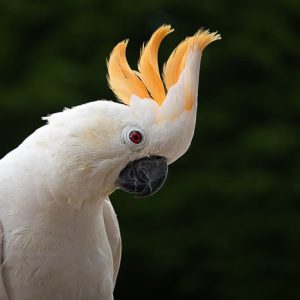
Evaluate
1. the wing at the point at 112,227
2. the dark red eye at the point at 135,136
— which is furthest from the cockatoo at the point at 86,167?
the wing at the point at 112,227

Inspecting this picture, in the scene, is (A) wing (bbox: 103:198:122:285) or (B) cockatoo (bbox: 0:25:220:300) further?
(A) wing (bbox: 103:198:122:285)

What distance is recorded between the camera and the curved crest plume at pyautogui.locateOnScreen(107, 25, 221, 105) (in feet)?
10.1

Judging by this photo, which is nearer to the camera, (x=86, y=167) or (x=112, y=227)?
(x=86, y=167)

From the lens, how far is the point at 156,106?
305 centimetres

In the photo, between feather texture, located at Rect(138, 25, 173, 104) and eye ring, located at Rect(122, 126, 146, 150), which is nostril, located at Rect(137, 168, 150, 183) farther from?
feather texture, located at Rect(138, 25, 173, 104)

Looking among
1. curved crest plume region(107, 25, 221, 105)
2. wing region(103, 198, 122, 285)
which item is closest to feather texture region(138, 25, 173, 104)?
curved crest plume region(107, 25, 221, 105)

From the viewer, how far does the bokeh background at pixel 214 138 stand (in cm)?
594

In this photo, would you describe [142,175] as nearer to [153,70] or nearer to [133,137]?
[133,137]

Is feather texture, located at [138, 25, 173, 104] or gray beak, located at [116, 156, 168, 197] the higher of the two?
feather texture, located at [138, 25, 173, 104]

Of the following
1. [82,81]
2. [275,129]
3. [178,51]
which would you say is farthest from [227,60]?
[178,51]

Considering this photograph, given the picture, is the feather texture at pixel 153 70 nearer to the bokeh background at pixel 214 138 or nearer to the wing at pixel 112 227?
the wing at pixel 112 227

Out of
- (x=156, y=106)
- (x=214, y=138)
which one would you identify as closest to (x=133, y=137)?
(x=156, y=106)

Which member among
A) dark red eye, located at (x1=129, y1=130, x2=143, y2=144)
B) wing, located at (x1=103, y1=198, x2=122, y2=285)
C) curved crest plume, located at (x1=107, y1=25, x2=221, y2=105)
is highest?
curved crest plume, located at (x1=107, y1=25, x2=221, y2=105)

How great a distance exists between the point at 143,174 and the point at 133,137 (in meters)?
0.17
